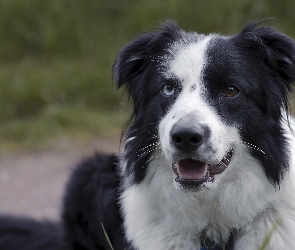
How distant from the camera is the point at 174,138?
3643 millimetres

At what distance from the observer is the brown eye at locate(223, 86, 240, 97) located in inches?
153

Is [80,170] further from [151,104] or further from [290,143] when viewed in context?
[290,143]

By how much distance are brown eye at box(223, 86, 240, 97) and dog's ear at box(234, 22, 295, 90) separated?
0.26 meters

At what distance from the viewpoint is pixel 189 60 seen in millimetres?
3971

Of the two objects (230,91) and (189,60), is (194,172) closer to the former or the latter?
(230,91)

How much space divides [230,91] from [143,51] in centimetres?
61

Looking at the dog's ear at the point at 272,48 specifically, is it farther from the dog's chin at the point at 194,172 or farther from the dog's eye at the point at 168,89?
the dog's chin at the point at 194,172

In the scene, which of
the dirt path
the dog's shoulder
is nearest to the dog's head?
the dog's shoulder

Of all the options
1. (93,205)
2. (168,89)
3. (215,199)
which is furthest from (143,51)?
(93,205)

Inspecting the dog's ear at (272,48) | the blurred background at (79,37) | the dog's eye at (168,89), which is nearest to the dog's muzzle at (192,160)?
the dog's eye at (168,89)

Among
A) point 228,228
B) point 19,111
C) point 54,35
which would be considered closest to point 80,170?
point 228,228

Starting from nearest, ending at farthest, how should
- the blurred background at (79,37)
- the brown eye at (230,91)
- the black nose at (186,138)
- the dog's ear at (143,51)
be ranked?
the black nose at (186,138)
the brown eye at (230,91)
the dog's ear at (143,51)
the blurred background at (79,37)

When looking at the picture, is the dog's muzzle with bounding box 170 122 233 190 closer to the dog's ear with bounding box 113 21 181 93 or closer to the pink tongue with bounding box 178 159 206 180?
the pink tongue with bounding box 178 159 206 180

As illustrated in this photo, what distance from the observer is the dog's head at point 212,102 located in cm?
373
